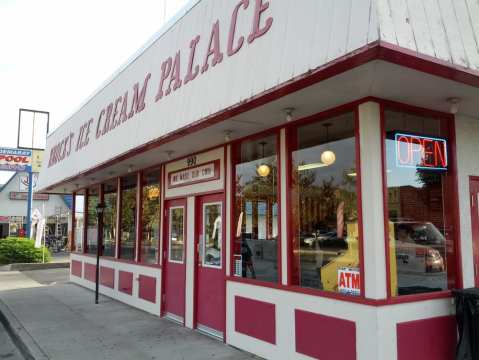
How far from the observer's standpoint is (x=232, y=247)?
711cm

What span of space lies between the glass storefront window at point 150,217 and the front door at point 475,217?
5960 millimetres

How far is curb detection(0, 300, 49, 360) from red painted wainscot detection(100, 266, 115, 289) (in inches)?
91.6

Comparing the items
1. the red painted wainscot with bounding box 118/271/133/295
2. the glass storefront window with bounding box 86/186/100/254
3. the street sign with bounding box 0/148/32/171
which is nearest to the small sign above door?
the red painted wainscot with bounding box 118/271/133/295

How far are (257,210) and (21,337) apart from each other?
179 inches

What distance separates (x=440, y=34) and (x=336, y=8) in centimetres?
94

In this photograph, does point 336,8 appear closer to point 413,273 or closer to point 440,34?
point 440,34

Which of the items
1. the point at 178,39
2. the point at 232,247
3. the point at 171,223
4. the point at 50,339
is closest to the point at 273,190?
the point at 232,247

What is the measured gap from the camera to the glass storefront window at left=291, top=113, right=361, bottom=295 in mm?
5219

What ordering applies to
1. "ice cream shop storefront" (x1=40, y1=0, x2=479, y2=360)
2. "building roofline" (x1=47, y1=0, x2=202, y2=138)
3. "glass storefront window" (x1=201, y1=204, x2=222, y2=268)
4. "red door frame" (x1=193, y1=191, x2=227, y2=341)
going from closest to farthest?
"ice cream shop storefront" (x1=40, y1=0, x2=479, y2=360) < "building roofline" (x1=47, y1=0, x2=202, y2=138) < "red door frame" (x1=193, y1=191, x2=227, y2=341) < "glass storefront window" (x1=201, y1=204, x2=222, y2=268)

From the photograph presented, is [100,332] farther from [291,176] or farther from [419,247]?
[419,247]

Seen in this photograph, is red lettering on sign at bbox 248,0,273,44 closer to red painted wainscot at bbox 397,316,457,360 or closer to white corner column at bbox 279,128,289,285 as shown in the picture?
white corner column at bbox 279,128,289,285

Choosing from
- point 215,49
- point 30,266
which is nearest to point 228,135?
point 215,49

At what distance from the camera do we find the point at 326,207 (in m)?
5.68

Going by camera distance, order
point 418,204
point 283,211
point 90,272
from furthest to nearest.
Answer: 1. point 90,272
2. point 283,211
3. point 418,204
